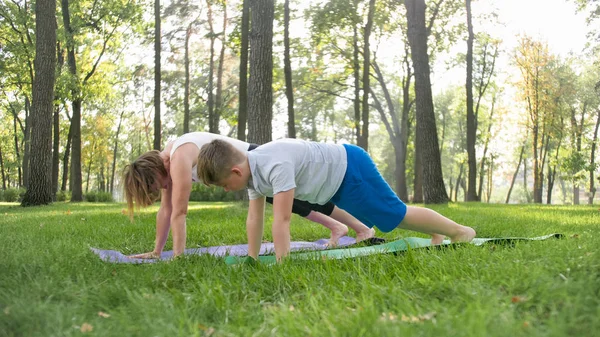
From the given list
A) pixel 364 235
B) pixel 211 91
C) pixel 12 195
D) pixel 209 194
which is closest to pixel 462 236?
pixel 364 235

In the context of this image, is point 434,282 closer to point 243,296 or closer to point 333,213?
point 243,296

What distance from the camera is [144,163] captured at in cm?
400

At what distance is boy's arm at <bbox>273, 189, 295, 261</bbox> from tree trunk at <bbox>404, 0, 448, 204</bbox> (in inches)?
363

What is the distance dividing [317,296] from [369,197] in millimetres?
1491

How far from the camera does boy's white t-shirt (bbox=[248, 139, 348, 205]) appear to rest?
325 centimetres

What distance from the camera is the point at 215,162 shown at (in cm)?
322

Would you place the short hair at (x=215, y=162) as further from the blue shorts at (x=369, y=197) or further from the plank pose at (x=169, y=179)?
the blue shorts at (x=369, y=197)

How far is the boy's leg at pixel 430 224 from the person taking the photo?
11.9 feet

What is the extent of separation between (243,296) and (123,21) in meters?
18.7

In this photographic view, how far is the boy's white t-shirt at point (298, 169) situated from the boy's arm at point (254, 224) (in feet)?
0.21

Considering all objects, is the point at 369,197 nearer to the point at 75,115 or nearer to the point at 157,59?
the point at 157,59

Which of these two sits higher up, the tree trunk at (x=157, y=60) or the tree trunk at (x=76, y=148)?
the tree trunk at (x=157, y=60)

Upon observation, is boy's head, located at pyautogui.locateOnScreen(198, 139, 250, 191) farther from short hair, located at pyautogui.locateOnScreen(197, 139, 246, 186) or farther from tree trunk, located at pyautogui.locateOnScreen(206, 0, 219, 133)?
tree trunk, located at pyautogui.locateOnScreen(206, 0, 219, 133)

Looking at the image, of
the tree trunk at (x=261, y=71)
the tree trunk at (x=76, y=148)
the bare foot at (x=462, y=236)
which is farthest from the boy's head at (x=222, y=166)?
the tree trunk at (x=76, y=148)
